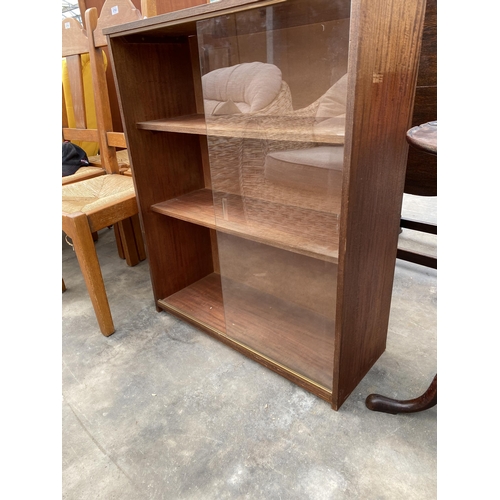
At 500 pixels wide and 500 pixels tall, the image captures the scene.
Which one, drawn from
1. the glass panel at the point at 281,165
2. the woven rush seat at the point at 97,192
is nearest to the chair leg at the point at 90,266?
the woven rush seat at the point at 97,192

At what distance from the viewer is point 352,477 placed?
978mm

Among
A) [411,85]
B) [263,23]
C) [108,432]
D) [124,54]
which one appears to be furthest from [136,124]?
[108,432]

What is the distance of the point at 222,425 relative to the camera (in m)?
1.15

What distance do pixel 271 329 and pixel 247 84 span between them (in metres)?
0.84

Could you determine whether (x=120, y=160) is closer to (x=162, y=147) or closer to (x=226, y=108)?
(x=162, y=147)

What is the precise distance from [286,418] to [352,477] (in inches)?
9.7

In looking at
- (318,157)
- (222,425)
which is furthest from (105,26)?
(222,425)

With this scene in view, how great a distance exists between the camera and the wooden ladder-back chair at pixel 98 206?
1.40m

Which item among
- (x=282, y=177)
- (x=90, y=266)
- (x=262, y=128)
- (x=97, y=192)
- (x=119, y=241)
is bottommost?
(x=119, y=241)

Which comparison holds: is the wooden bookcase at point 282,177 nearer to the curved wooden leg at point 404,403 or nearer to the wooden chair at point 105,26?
A: the curved wooden leg at point 404,403

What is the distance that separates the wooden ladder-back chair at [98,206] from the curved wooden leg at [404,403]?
1046 millimetres

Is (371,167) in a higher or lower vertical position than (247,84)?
lower

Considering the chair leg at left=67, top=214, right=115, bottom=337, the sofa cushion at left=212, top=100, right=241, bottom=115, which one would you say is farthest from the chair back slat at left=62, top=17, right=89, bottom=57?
the sofa cushion at left=212, top=100, right=241, bottom=115

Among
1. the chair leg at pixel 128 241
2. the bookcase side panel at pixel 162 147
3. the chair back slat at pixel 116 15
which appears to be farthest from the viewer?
the chair leg at pixel 128 241
